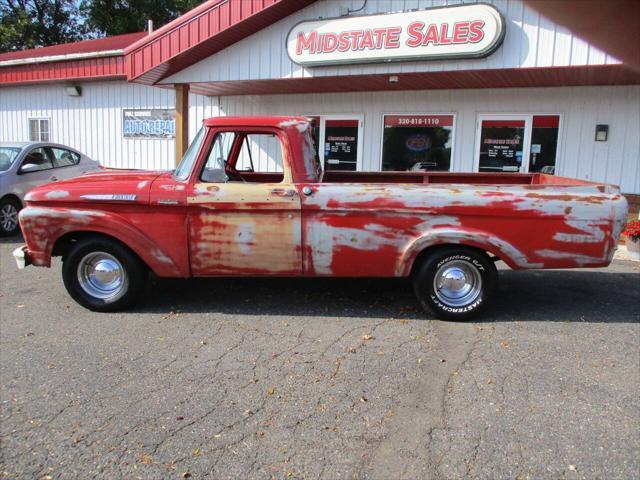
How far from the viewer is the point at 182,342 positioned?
14.9ft

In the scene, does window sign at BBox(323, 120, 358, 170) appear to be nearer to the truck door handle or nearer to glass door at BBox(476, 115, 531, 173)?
glass door at BBox(476, 115, 531, 173)

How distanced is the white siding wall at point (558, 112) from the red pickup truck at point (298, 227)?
564cm

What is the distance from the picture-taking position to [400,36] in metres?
8.52

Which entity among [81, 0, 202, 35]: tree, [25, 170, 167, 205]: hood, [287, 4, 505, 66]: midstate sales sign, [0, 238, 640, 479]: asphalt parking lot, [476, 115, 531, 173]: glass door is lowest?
[0, 238, 640, 479]: asphalt parking lot

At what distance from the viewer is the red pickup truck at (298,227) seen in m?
4.79

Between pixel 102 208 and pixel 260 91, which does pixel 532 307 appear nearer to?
pixel 102 208

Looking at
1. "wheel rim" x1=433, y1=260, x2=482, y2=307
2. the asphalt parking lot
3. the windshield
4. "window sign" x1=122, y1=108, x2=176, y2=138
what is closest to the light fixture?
"window sign" x1=122, y1=108, x2=176, y2=138

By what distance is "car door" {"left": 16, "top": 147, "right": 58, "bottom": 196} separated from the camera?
31.0 ft

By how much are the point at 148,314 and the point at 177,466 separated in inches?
105

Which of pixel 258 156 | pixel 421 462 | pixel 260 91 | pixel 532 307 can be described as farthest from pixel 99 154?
pixel 421 462

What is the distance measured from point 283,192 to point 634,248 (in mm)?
5959

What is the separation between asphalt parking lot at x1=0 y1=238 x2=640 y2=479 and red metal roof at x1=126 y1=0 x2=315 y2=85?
212 inches

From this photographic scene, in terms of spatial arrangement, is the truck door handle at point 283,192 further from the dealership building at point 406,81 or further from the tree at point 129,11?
the tree at point 129,11

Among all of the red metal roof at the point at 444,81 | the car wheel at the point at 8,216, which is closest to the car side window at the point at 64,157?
the car wheel at the point at 8,216
